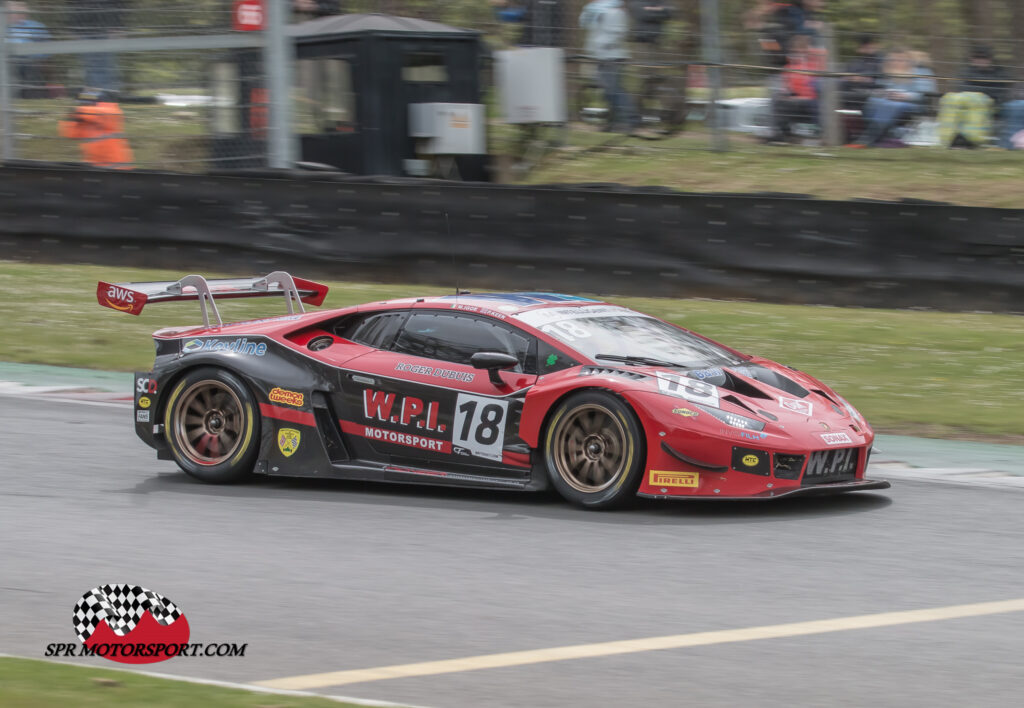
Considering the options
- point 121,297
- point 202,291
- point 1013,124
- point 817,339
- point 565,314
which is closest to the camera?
point 565,314

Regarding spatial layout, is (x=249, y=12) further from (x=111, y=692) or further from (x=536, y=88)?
(x=111, y=692)

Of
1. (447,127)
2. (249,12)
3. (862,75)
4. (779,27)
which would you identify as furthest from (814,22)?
(249,12)

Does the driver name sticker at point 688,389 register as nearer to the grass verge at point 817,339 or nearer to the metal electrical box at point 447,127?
the grass verge at point 817,339

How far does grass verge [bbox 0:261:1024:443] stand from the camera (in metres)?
10.6

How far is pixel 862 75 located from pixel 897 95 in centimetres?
49

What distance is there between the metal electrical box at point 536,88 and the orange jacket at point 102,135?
503cm

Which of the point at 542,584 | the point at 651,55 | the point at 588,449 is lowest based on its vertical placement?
the point at 542,584

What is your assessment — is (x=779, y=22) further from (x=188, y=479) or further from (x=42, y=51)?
(x=188, y=479)

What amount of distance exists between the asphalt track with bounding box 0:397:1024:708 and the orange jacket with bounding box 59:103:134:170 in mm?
9858

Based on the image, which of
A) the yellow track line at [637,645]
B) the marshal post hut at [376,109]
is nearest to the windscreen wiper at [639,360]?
the yellow track line at [637,645]

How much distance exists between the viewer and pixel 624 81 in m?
19.1

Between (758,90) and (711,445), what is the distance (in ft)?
40.4

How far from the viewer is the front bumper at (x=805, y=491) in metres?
7.18

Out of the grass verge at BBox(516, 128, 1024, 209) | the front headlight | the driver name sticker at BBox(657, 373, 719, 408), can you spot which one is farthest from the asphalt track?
the grass verge at BBox(516, 128, 1024, 209)
